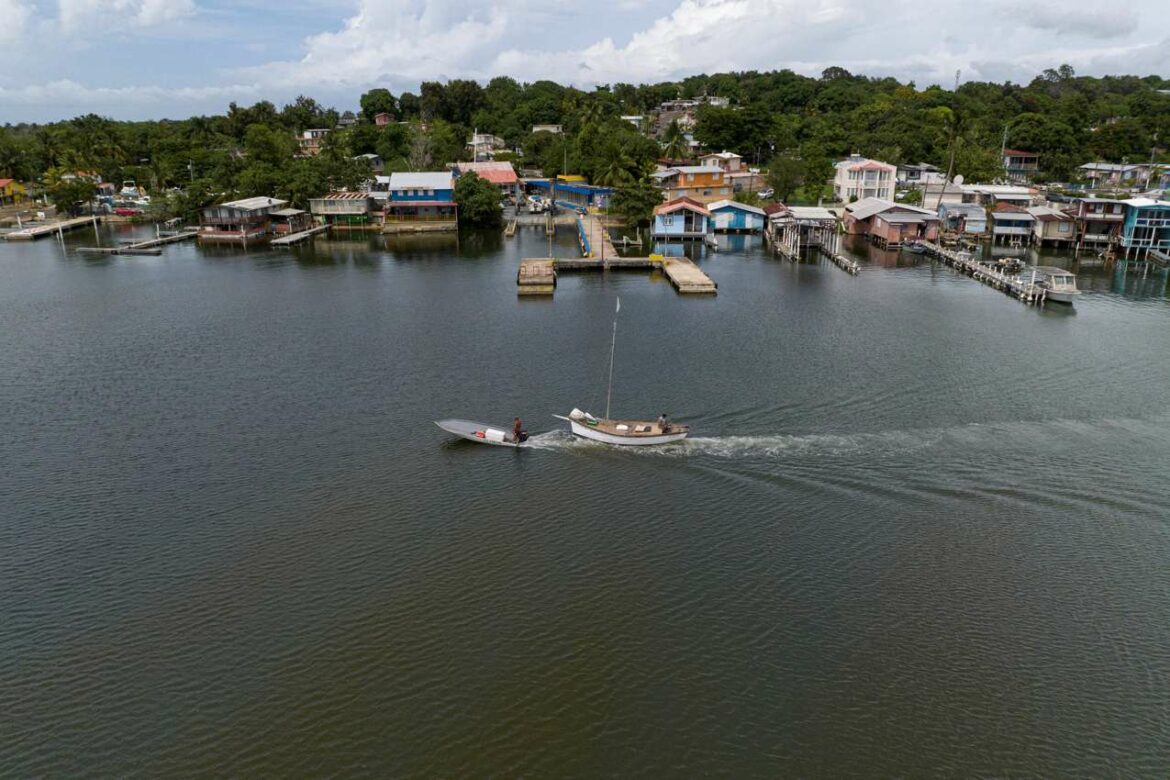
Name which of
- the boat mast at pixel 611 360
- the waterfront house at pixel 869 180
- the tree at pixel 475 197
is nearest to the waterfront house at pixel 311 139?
the tree at pixel 475 197

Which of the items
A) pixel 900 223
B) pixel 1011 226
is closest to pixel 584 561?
pixel 900 223

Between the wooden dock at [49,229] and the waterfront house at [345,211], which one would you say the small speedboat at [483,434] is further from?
the wooden dock at [49,229]

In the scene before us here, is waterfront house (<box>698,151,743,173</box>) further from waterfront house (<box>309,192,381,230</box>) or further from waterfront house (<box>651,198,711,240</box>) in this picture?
waterfront house (<box>309,192,381,230</box>)

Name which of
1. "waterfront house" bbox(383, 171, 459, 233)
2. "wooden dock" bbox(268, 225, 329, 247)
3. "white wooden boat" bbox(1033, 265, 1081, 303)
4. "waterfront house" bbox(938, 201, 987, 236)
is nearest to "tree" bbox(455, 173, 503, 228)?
"waterfront house" bbox(383, 171, 459, 233)

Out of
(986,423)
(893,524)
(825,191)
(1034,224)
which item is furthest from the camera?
(825,191)

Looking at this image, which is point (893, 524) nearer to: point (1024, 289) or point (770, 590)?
point (770, 590)

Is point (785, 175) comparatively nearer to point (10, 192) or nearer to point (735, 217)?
point (735, 217)

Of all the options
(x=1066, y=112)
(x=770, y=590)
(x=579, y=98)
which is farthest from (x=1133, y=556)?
(x=579, y=98)
